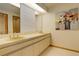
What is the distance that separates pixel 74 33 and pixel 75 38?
208mm

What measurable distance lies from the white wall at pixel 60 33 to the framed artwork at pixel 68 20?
173 millimetres

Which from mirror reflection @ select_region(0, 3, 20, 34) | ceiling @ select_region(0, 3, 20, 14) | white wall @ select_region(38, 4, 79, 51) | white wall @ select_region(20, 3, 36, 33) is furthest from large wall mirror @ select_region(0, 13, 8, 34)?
white wall @ select_region(38, 4, 79, 51)

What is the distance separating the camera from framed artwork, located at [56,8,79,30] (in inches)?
172

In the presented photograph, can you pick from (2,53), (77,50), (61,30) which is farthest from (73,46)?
(2,53)

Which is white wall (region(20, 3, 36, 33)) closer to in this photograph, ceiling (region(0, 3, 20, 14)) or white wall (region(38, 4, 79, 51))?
ceiling (region(0, 3, 20, 14))

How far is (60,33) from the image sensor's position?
498 cm

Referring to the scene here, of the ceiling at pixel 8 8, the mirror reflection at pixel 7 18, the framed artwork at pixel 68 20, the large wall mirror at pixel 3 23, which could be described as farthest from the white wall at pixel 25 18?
the framed artwork at pixel 68 20

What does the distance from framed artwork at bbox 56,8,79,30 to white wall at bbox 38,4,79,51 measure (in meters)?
0.17

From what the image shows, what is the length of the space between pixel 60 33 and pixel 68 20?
0.72 metres

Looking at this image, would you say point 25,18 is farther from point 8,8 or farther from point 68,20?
point 68,20

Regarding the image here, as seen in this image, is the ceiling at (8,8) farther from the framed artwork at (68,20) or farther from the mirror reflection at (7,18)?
the framed artwork at (68,20)

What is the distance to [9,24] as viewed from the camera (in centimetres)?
248

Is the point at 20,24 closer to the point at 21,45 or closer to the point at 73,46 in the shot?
the point at 21,45

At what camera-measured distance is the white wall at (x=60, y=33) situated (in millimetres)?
4344
